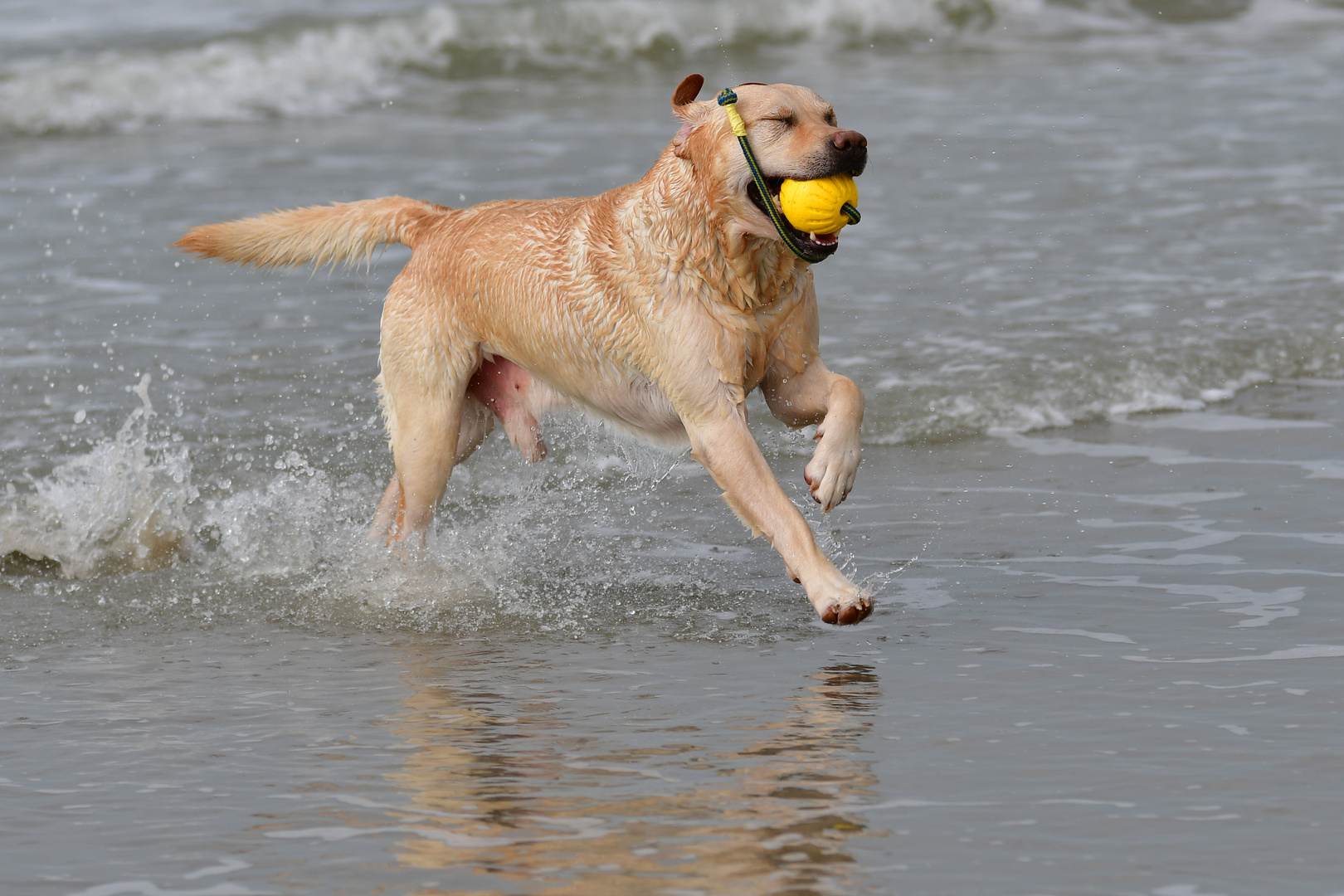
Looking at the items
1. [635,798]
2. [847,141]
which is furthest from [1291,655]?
[635,798]

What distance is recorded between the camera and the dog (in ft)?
16.0

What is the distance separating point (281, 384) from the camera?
327 inches

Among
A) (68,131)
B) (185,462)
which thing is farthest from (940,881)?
(68,131)

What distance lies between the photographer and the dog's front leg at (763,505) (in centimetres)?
470

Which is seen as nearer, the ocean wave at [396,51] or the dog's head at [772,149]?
the dog's head at [772,149]

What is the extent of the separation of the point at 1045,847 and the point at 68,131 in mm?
13585

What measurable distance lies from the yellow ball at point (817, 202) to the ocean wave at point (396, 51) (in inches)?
469

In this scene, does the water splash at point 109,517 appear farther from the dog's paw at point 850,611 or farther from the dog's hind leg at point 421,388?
the dog's paw at point 850,611

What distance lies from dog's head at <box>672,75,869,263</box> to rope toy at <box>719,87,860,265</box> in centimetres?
2

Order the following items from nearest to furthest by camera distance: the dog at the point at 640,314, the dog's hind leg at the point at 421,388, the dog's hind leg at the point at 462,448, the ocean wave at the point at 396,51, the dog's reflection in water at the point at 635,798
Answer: the dog's reflection in water at the point at 635,798, the dog at the point at 640,314, the dog's hind leg at the point at 421,388, the dog's hind leg at the point at 462,448, the ocean wave at the point at 396,51

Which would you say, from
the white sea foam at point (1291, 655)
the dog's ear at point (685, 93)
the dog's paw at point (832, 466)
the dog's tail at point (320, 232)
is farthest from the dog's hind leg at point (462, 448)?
the white sea foam at point (1291, 655)

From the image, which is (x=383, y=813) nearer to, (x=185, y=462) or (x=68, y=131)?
(x=185, y=462)

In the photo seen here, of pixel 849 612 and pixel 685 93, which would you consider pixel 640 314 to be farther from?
pixel 849 612

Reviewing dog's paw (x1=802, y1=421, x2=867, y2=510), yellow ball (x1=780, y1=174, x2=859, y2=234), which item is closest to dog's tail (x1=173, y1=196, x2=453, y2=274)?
yellow ball (x1=780, y1=174, x2=859, y2=234)
